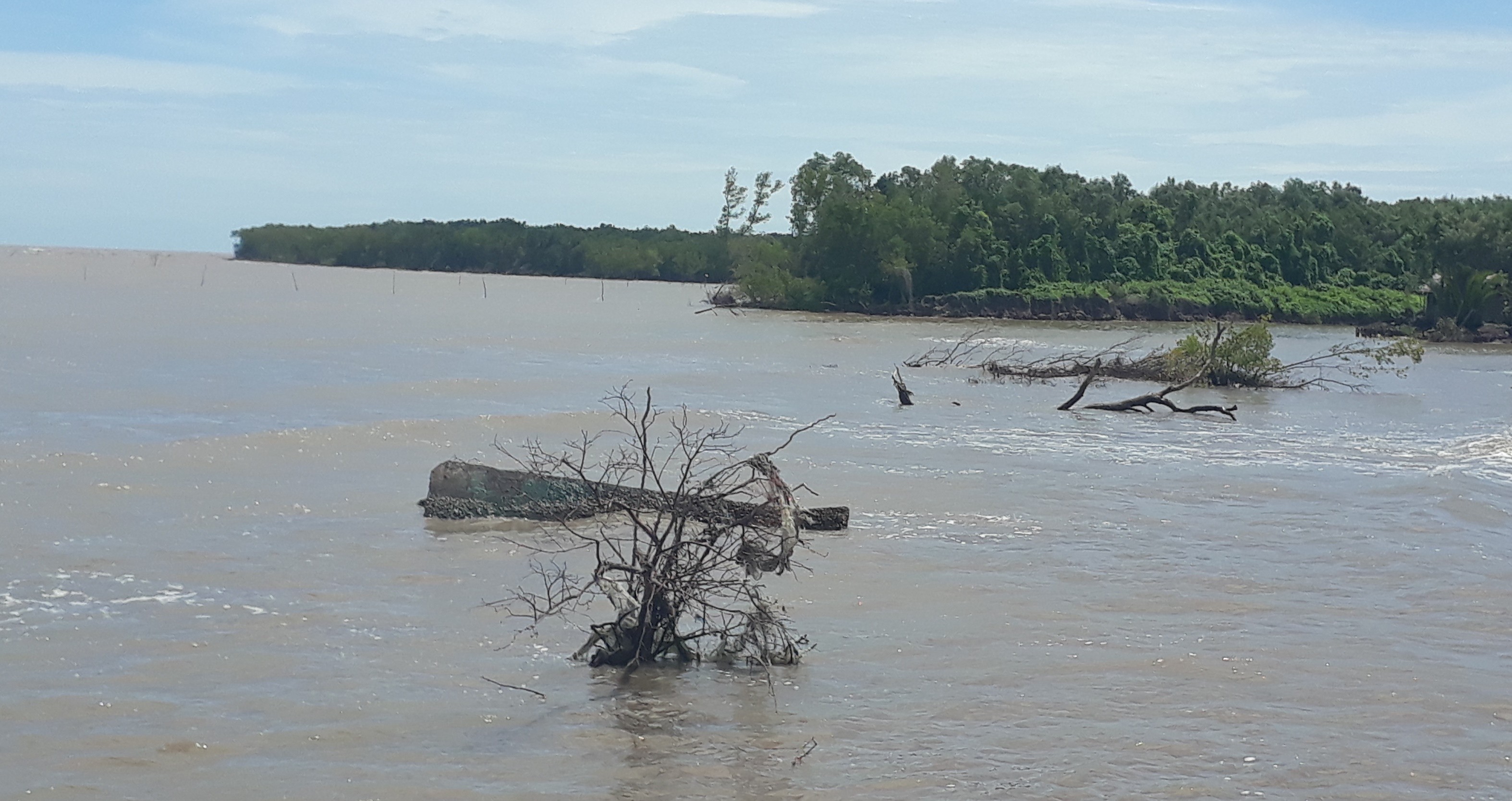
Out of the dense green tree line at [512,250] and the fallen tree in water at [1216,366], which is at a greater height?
the dense green tree line at [512,250]

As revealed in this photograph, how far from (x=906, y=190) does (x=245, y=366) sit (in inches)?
2226

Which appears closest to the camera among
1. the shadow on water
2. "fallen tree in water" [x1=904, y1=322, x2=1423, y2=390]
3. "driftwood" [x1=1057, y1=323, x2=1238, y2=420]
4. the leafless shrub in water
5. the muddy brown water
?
the shadow on water

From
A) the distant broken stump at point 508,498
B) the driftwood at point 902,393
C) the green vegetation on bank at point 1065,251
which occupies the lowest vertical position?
the distant broken stump at point 508,498

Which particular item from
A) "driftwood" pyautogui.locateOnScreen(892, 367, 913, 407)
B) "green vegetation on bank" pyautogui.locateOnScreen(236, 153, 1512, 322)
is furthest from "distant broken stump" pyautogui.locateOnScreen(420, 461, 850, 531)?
"green vegetation on bank" pyautogui.locateOnScreen(236, 153, 1512, 322)

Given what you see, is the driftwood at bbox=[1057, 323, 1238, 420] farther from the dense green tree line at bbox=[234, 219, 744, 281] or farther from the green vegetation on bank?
the dense green tree line at bbox=[234, 219, 744, 281]

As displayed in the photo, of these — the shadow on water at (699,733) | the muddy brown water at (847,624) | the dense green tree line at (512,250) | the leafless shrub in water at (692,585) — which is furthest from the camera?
the dense green tree line at (512,250)

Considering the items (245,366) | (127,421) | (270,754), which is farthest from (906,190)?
(270,754)

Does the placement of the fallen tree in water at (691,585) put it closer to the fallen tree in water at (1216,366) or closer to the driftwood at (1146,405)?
the driftwood at (1146,405)

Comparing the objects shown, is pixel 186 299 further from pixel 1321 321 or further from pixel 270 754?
pixel 270 754

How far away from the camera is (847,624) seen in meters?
9.82

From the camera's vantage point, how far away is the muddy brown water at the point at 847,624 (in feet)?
22.9

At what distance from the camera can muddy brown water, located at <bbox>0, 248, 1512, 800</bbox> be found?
22.9ft

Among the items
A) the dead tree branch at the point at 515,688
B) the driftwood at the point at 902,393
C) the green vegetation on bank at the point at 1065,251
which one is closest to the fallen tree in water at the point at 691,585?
the dead tree branch at the point at 515,688

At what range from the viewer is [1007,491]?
52.2ft
